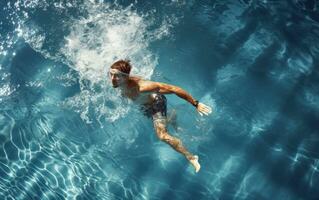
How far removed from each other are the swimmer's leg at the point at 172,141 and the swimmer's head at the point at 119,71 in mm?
1012

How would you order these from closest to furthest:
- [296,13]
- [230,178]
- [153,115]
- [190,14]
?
[153,115] < [230,178] < [296,13] < [190,14]

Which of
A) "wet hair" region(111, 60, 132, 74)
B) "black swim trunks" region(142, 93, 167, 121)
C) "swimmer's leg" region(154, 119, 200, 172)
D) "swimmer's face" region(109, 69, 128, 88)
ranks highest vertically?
"wet hair" region(111, 60, 132, 74)

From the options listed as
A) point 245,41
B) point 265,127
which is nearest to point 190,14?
point 245,41

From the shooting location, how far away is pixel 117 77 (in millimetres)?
6262

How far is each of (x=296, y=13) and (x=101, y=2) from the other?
4.64 meters

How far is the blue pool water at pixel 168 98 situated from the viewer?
8.97 metres

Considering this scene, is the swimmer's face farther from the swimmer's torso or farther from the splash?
the splash

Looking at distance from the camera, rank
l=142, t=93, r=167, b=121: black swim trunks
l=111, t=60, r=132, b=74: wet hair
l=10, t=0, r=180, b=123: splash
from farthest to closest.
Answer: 1. l=10, t=0, r=180, b=123: splash
2. l=142, t=93, r=167, b=121: black swim trunks
3. l=111, t=60, r=132, b=74: wet hair

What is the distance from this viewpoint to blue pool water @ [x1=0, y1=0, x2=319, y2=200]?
8.97 metres

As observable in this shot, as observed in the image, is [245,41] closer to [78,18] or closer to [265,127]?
[265,127]

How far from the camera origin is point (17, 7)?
1086 cm

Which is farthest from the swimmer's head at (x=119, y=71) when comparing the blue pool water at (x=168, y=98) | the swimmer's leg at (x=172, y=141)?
the blue pool water at (x=168, y=98)

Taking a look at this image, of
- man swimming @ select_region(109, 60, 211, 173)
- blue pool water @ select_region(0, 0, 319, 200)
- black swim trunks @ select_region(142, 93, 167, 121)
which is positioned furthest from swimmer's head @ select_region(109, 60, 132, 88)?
blue pool water @ select_region(0, 0, 319, 200)

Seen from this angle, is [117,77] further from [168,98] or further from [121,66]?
A: [168,98]
